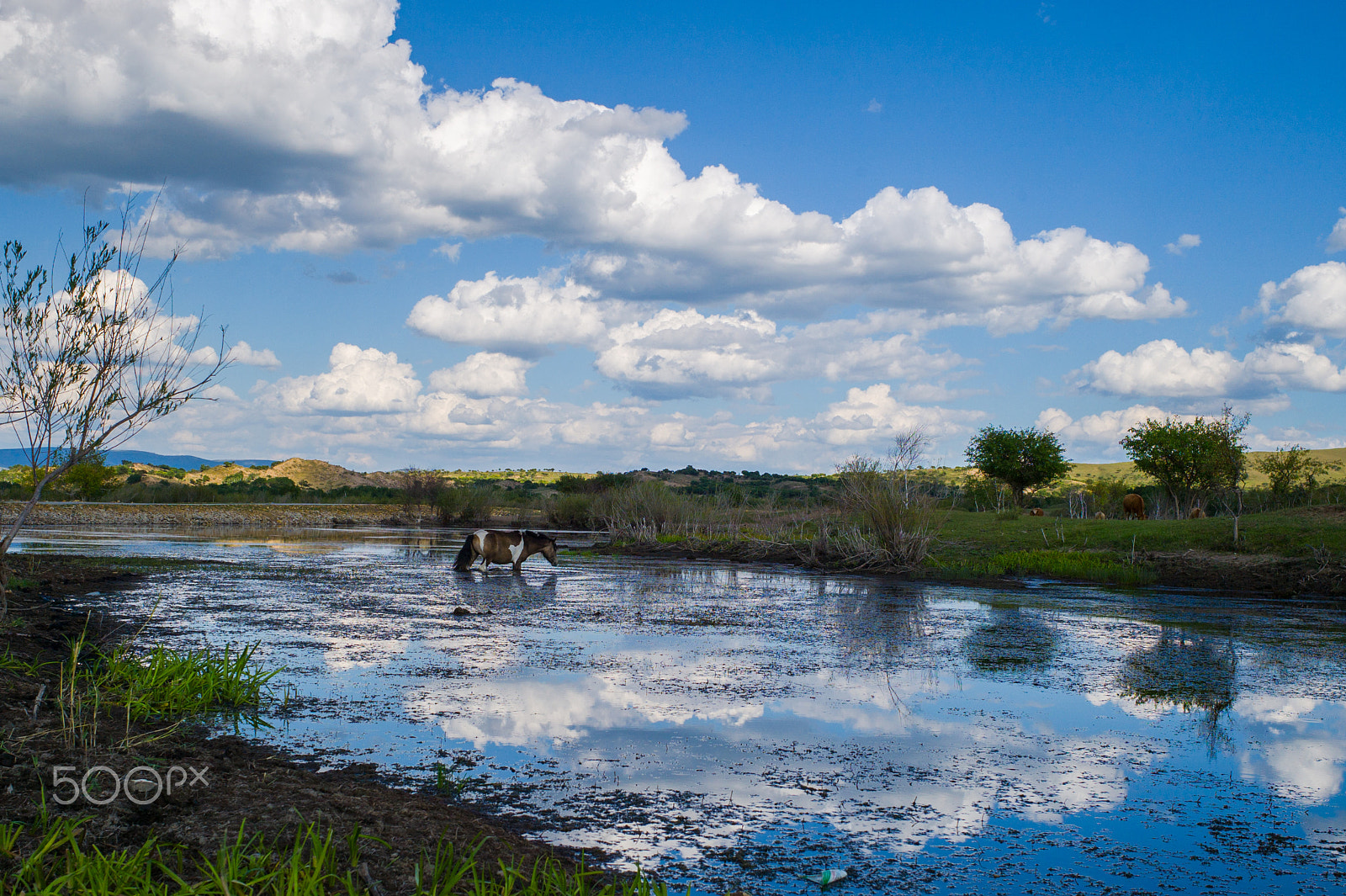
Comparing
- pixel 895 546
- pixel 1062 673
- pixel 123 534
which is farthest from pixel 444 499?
pixel 1062 673

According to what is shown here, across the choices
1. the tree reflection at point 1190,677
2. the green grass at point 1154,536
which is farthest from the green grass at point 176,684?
the green grass at point 1154,536

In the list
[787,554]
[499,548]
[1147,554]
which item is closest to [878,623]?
[499,548]

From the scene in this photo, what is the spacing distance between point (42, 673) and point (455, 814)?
4186mm

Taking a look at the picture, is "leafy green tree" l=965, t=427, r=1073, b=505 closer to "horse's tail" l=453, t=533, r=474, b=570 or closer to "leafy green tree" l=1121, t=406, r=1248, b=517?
"leafy green tree" l=1121, t=406, r=1248, b=517

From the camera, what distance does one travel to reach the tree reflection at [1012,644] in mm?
8713

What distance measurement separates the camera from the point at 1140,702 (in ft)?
23.1

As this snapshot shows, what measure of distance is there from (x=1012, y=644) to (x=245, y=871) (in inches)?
346

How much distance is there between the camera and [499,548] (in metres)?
18.2

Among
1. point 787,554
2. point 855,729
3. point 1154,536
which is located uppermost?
point 1154,536

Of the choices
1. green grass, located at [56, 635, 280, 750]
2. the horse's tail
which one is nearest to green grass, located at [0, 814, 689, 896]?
green grass, located at [56, 635, 280, 750]

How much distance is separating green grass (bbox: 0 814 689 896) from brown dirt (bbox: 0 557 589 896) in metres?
0.08

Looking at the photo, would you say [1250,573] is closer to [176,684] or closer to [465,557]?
[465,557]

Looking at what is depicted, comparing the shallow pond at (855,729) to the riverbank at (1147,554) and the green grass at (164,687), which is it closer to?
the green grass at (164,687)

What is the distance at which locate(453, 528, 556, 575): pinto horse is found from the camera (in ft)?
57.9
